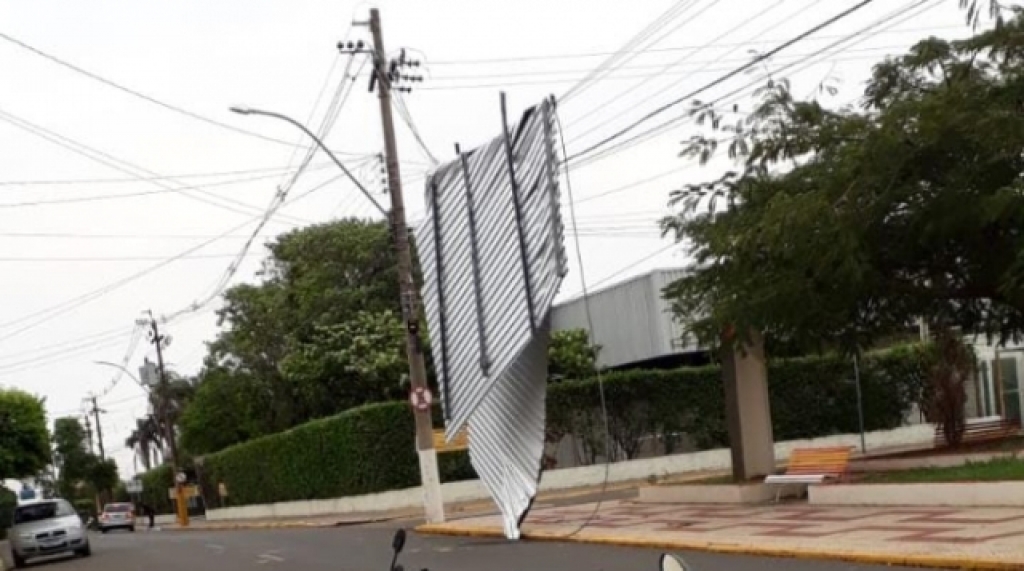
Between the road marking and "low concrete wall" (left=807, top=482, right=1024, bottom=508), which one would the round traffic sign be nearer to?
the road marking

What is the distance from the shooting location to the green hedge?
35.3 metres

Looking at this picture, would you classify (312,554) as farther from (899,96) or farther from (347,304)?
(347,304)

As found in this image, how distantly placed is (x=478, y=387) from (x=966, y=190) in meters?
7.85

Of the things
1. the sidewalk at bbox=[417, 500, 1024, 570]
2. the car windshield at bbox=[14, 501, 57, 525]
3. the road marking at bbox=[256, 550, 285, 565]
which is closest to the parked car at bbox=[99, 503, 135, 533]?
the car windshield at bbox=[14, 501, 57, 525]

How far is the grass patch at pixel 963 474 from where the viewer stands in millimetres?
16777

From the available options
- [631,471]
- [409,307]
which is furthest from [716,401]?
[409,307]

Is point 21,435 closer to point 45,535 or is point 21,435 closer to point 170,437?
point 45,535

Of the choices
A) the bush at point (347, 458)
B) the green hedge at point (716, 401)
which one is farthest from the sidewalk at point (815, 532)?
the bush at point (347, 458)

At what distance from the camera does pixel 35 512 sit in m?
31.8

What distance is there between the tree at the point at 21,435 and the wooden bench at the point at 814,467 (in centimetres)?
2359

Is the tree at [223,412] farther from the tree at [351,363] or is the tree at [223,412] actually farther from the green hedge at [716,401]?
the green hedge at [716,401]

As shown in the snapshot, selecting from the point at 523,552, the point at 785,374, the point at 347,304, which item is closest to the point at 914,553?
the point at 523,552

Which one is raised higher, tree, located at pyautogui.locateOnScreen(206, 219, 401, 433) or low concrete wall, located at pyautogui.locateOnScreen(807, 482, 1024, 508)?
tree, located at pyautogui.locateOnScreen(206, 219, 401, 433)

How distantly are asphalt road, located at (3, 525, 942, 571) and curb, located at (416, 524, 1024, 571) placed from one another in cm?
17
